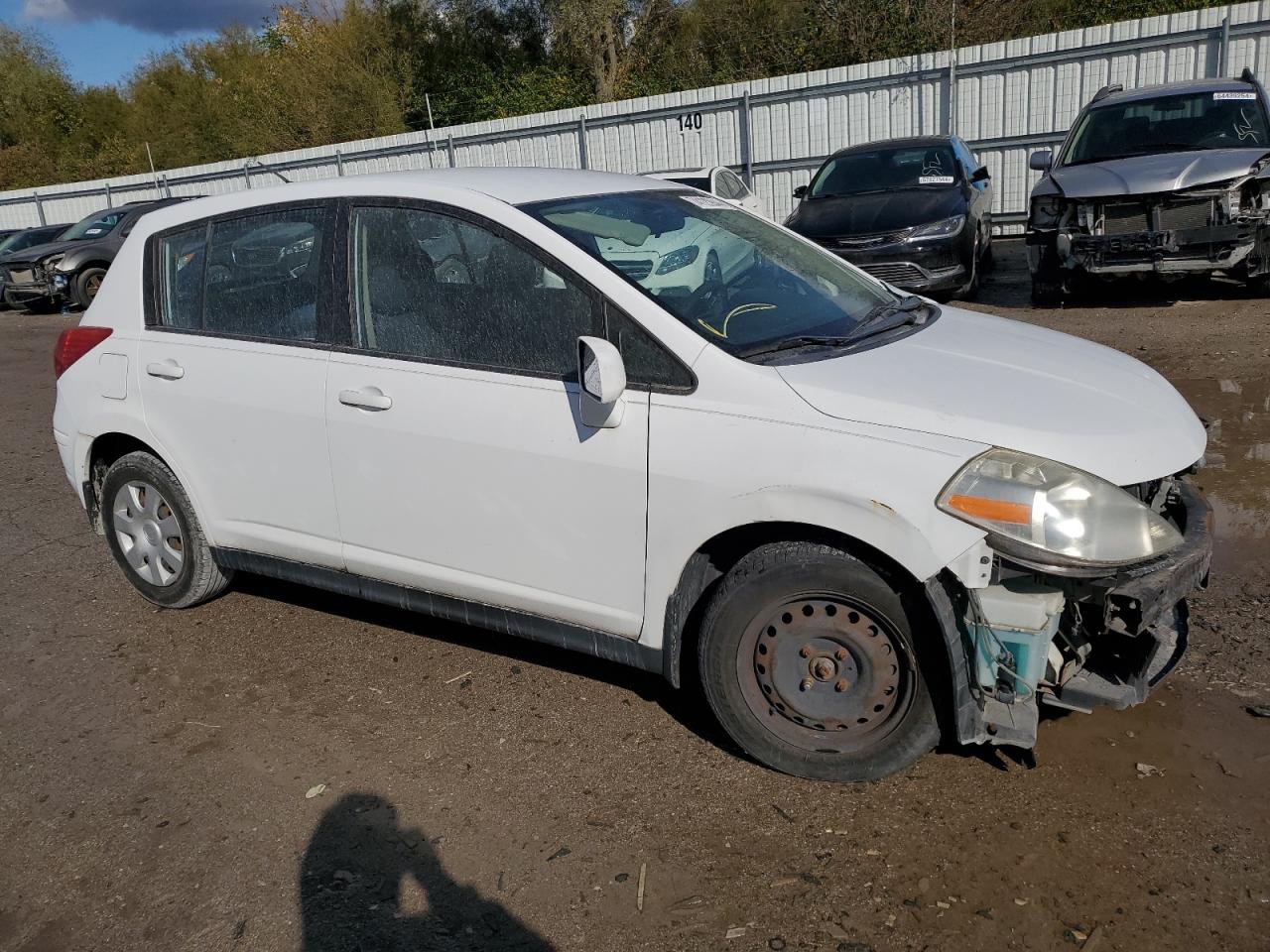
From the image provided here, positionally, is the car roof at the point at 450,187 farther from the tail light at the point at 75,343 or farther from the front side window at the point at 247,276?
the tail light at the point at 75,343

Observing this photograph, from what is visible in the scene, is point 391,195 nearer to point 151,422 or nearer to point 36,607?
point 151,422

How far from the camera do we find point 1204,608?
4129mm

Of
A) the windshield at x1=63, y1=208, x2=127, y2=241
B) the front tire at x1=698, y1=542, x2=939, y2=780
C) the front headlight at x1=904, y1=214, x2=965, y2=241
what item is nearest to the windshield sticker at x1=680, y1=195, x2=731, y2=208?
the front tire at x1=698, y1=542, x2=939, y2=780

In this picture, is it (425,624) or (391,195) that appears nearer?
(391,195)

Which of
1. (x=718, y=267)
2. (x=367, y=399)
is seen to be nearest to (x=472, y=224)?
(x=367, y=399)

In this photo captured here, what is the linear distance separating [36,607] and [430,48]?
123 ft

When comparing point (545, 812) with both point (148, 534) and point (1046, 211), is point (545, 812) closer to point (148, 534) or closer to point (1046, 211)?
point (148, 534)

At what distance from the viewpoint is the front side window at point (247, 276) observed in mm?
4020

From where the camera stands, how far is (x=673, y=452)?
3162 mm

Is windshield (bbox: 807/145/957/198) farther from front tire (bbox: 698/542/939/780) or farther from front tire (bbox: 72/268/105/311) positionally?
front tire (bbox: 72/268/105/311)

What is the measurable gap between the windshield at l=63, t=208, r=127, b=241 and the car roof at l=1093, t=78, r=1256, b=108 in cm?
1596

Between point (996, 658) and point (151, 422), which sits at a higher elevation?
point (151, 422)

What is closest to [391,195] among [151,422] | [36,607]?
[151,422]

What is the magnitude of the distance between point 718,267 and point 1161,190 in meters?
6.83
